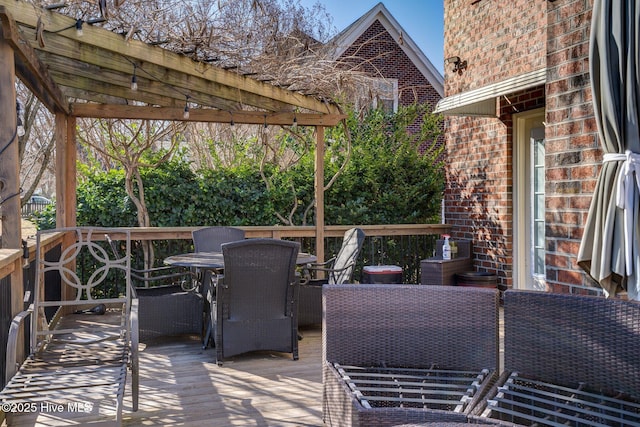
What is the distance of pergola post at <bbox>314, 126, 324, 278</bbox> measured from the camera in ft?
21.6

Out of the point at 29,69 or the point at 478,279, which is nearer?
the point at 29,69

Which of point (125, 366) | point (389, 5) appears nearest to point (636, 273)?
point (125, 366)

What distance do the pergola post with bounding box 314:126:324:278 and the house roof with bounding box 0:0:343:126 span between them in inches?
8.3

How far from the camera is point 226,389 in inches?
142

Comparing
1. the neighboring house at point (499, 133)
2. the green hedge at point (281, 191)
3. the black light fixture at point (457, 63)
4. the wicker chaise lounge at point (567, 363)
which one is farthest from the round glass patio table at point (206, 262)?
the black light fixture at point (457, 63)

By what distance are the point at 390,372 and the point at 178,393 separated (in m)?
1.68

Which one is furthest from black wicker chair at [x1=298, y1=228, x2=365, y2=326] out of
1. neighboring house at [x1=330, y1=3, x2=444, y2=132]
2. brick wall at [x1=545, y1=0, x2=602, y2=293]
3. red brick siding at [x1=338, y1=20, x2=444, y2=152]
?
red brick siding at [x1=338, y1=20, x2=444, y2=152]

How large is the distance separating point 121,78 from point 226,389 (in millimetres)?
2824

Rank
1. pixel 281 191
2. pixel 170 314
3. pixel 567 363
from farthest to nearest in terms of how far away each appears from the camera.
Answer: pixel 281 191 < pixel 170 314 < pixel 567 363

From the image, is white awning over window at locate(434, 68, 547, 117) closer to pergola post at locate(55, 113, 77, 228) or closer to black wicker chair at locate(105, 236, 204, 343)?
black wicker chair at locate(105, 236, 204, 343)

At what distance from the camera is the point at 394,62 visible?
14.4m

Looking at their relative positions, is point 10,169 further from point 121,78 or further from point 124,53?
point 121,78

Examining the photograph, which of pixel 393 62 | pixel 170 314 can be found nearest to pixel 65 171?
pixel 170 314

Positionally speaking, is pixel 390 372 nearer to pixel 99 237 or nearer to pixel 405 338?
pixel 405 338
